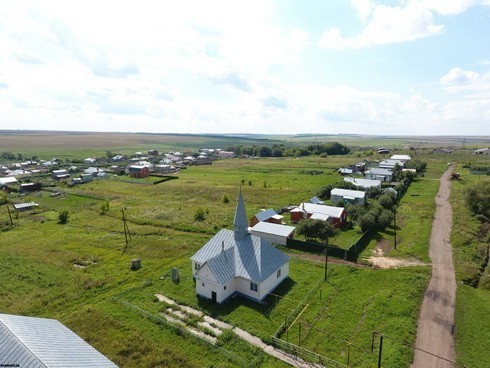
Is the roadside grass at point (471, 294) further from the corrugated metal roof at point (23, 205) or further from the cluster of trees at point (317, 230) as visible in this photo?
the corrugated metal roof at point (23, 205)

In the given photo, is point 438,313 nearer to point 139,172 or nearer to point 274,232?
point 274,232

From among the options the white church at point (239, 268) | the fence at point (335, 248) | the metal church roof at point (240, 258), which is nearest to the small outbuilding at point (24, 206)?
the white church at point (239, 268)

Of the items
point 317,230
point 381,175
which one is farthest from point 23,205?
point 381,175

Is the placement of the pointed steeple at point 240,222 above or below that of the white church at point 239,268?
above

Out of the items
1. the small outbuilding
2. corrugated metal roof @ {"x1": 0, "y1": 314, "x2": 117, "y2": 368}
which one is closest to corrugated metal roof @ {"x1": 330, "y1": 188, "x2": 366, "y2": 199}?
corrugated metal roof @ {"x1": 0, "y1": 314, "x2": 117, "y2": 368}

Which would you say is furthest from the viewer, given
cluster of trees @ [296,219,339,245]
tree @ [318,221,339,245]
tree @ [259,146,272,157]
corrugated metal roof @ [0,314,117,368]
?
tree @ [259,146,272,157]

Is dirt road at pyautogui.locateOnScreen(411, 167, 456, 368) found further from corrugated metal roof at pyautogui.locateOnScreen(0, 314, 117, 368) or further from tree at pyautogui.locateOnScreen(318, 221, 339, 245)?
corrugated metal roof at pyautogui.locateOnScreen(0, 314, 117, 368)

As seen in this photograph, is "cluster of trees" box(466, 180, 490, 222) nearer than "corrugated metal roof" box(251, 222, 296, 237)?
No
